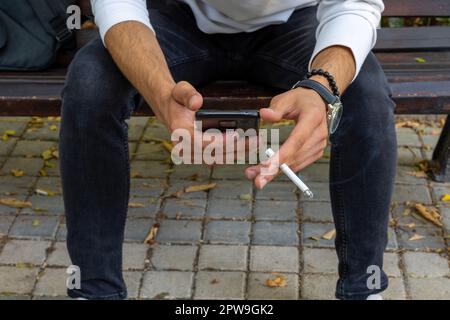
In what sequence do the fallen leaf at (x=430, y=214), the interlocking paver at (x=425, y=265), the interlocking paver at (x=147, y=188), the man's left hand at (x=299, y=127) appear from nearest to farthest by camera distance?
the man's left hand at (x=299, y=127), the interlocking paver at (x=425, y=265), the fallen leaf at (x=430, y=214), the interlocking paver at (x=147, y=188)

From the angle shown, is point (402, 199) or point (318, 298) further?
point (402, 199)

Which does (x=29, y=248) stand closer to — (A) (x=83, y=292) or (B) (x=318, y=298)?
(A) (x=83, y=292)

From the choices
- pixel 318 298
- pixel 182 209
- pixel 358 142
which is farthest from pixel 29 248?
pixel 358 142

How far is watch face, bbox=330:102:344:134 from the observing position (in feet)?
7.53

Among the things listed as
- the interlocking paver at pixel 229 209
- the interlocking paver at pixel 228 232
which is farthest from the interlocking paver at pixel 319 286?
the interlocking paver at pixel 229 209

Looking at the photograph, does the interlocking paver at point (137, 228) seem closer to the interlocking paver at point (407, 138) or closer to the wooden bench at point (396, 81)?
the wooden bench at point (396, 81)

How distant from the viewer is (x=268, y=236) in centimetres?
326

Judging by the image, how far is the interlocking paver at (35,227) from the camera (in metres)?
3.26

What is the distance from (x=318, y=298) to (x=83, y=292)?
825 mm

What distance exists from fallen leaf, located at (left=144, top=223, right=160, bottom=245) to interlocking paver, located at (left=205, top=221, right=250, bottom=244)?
201 millimetres

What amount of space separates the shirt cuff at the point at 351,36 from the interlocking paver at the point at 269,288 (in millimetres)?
851

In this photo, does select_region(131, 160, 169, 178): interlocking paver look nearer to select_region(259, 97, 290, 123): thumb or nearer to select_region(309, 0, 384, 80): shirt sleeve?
select_region(309, 0, 384, 80): shirt sleeve

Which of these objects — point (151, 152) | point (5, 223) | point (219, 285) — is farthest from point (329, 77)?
point (151, 152)

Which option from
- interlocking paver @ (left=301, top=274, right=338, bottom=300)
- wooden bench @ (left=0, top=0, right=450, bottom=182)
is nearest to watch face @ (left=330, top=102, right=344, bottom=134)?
wooden bench @ (left=0, top=0, right=450, bottom=182)
